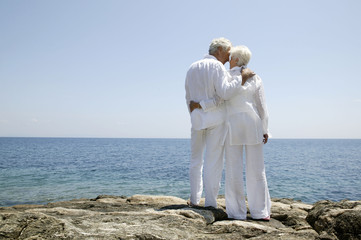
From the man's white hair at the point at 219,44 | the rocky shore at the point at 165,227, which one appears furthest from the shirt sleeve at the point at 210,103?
the rocky shore at the point at 165,227

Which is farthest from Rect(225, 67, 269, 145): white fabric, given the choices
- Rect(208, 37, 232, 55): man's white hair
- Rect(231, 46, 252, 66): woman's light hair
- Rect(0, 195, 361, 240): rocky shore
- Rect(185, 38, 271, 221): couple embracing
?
Rect(0, 195, 361, 240): rocky shore

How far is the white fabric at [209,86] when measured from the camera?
14.3 feet

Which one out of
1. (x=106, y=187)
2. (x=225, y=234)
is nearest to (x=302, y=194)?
(x=106, y=187)

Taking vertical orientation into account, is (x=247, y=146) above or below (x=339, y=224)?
above

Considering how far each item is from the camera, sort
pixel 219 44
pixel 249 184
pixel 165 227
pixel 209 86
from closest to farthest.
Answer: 1. pixel 165 227
2. pixel 249 184
3. pixel 209 86
4. pixel 219 44

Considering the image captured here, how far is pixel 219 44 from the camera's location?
184 inches

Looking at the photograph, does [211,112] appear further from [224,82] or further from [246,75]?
[246,75]

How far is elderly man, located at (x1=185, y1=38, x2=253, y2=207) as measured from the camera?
14.6ft

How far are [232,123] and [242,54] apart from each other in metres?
1.09

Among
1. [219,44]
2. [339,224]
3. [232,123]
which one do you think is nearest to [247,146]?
[232,123]

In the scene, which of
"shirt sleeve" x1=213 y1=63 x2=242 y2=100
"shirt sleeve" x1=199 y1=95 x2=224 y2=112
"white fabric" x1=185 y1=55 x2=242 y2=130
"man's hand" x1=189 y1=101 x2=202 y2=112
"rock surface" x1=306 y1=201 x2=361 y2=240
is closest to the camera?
"rock surface" x1=306 y1=201 x2=361 y2=240

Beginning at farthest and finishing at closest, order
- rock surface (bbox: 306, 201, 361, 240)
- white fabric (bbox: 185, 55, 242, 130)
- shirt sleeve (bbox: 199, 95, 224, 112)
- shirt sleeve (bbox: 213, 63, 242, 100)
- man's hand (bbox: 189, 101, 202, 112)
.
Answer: man's hand (bbox: 189, 101, 202, 112) < shirt sleeve (bbox: 199, 95, 224, 112) < white fabric (bbox: 185, 55, 242, 130) < shirt sleeve (bbox: 213, 63, 242, 100) < rock surface (bbox: 306, 201, 361, 240)

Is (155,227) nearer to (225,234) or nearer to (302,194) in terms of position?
(225,234)

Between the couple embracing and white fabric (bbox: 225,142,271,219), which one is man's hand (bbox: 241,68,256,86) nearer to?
the couple embracing
